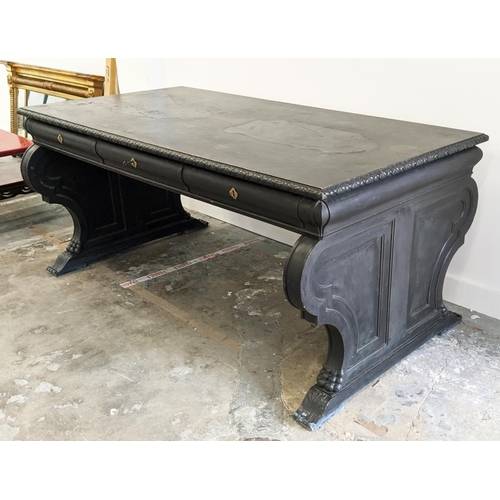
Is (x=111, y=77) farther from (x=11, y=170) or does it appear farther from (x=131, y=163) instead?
(x=131, y=163)

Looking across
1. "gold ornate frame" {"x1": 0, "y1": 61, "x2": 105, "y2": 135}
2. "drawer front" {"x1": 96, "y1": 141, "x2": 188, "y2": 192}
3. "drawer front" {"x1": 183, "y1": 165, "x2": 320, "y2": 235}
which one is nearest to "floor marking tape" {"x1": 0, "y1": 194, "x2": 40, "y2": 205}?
"gold ornate frame" {"x1": 0, "y1": 61, "x2": 105, "y2": 135}

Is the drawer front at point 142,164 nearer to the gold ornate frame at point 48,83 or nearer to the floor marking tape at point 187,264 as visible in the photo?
the floor marking tape at point 187,264

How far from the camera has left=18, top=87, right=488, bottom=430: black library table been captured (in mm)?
1905

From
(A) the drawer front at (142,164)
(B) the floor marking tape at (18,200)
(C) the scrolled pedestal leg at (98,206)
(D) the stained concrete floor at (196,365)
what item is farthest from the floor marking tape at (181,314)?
(B) the floor marking tape at (18,200)

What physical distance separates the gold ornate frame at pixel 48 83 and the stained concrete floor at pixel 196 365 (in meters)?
1.96

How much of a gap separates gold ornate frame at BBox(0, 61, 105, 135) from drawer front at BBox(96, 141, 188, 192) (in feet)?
7.69

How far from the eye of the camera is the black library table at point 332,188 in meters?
1.91

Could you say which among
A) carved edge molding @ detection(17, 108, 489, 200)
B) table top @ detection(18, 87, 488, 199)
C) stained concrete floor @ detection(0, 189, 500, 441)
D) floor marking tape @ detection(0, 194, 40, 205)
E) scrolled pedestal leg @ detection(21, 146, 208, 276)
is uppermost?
table top @ detection(18, 87, 488, 199)

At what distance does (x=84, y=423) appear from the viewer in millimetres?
2141

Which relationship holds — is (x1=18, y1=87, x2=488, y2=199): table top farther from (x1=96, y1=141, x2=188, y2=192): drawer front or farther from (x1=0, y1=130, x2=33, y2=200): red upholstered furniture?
(x1=0, y1=130, x2=33, y2=200): red upholstered furniture

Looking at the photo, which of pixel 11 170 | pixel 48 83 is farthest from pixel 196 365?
pixel 48 83

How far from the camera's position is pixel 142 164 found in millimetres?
2428

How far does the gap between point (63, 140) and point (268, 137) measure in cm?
106
